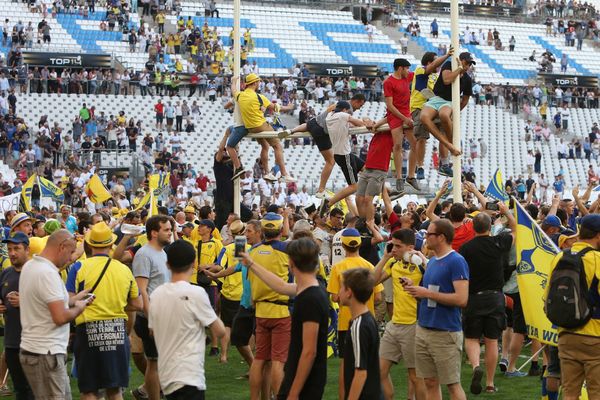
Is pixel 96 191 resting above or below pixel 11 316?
below

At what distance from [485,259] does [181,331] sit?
14.0ft

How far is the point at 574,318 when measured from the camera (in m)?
7.92

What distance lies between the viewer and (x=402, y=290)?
31.4ft

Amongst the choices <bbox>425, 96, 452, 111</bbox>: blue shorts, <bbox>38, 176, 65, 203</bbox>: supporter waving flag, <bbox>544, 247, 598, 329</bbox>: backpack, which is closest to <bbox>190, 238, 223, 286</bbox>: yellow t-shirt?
<bbox>425, 96, 452, 111</bbox>: blue shorts

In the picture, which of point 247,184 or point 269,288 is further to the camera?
point 247,184

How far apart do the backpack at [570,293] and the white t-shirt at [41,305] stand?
335cm

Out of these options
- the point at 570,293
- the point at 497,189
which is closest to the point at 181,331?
the point at 570,293

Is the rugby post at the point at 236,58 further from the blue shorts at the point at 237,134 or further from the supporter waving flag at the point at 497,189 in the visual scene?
the supporter waving flag at the point at 497,189

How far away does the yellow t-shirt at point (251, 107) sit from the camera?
14.6m

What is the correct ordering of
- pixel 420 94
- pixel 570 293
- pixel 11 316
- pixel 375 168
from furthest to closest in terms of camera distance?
pixel 375 168 → pixel 420 94 → pixel 11 316 → pixel 570 293

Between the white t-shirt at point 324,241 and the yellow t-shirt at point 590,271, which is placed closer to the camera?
the yellow t-shirt at point 590,271

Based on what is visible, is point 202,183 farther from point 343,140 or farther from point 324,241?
point 324,241

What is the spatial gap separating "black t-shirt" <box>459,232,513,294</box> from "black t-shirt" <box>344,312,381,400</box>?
12.2ft

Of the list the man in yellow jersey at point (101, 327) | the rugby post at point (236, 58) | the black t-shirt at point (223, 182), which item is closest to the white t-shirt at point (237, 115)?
the rugby post at point (236, 58)
